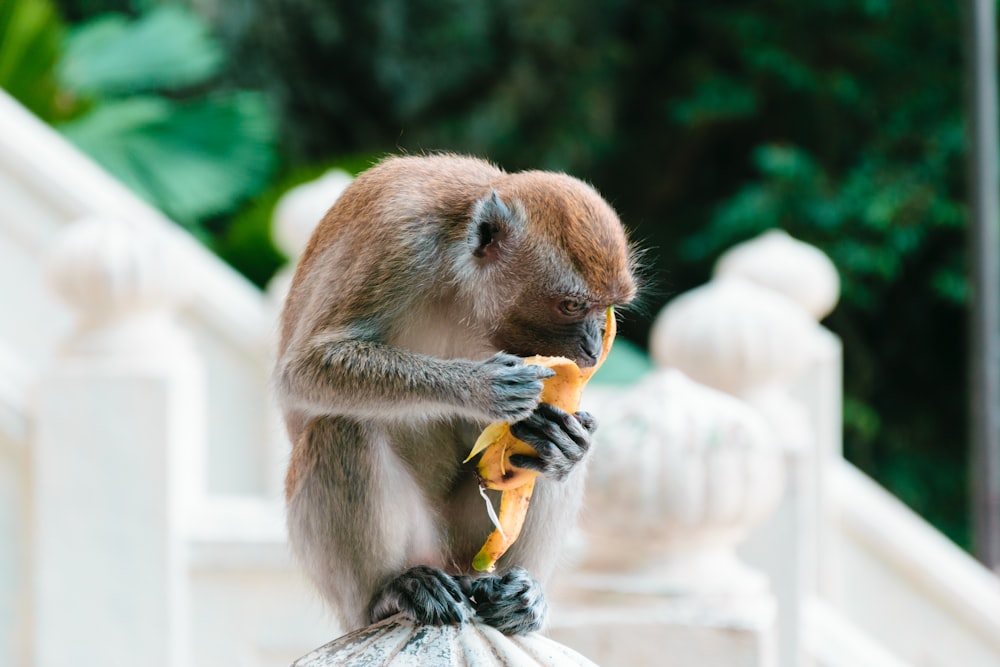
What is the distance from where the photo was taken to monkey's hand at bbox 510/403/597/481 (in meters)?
2.80

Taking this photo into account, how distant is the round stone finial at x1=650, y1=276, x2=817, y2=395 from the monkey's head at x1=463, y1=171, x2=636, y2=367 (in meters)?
2.10

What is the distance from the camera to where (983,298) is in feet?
26.2

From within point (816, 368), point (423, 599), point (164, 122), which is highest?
point (164, 122)

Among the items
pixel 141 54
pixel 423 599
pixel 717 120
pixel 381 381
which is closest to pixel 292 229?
pixel 381 381

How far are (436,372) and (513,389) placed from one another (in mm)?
306


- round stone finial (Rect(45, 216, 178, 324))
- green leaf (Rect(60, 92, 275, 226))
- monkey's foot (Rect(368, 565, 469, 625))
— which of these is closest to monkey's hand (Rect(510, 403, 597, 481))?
monkey's foot (Rect(368, 565, 469, 625))

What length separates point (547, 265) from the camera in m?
3.08

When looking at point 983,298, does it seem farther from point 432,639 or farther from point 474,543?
point 432,639

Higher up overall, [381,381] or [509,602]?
[381,381]

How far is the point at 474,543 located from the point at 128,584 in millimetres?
2148

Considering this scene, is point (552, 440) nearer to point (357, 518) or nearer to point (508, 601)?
point (508, 601)

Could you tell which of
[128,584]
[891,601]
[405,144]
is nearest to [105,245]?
[128,584]

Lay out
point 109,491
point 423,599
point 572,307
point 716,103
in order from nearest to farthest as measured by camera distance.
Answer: point 423,599 → point 572,307 → point 109,491 → point 716,103

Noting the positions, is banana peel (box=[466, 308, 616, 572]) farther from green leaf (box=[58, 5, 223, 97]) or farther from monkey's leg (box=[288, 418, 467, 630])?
green leaf (box=[58, 5, 223, 97])
